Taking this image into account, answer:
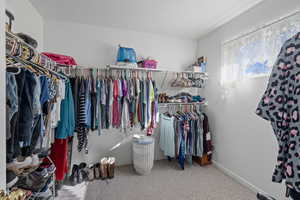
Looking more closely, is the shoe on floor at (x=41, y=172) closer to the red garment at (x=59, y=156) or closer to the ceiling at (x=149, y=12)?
the red garment at (x=59, y=156)

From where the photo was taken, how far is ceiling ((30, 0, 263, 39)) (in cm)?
185

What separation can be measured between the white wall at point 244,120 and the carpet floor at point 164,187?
261mm

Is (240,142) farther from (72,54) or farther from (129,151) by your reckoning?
(72,54)

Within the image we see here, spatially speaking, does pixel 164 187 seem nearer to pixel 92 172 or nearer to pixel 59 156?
pixel 92 172

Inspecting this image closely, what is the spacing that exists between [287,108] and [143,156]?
1888 mm

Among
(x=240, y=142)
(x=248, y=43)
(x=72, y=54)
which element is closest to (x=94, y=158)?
(x=72, y=54)

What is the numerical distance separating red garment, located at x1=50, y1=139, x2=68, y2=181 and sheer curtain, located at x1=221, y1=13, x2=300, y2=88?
2.53 metres

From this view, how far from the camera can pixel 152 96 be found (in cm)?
239

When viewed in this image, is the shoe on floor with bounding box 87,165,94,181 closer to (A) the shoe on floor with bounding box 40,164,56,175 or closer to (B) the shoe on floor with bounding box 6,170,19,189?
(A) the shoe on floor with bounding box 40,164,56,175

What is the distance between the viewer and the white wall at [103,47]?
2.35 m

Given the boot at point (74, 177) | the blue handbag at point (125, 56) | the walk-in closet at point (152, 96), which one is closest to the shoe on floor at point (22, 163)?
the walk-in closet at point (152, 96)

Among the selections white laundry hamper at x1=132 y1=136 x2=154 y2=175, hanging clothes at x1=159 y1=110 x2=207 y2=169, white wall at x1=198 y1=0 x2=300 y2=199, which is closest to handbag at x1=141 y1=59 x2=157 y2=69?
hanging clothes at x1=159 y1=110 x2=207 y2=169

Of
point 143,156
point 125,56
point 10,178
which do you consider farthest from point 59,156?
point 125,56

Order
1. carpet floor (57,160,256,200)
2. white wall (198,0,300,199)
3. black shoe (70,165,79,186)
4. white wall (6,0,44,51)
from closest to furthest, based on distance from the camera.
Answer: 1. white wall (6,0,44,51)
2. white wall (198,0,300,199)
3. carpet floor (57,160,256,200)
4. black shoe (70,165,79,186)
